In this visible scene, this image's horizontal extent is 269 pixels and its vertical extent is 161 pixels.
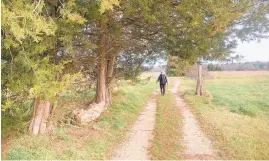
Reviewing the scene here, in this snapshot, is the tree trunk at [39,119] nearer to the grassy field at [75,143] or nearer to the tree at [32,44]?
the grassy field at [75,143]

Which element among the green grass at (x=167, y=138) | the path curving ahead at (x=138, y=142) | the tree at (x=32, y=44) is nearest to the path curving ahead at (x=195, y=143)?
the green grass at (x=167, y=138)

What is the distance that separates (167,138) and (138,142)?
3.04 ft

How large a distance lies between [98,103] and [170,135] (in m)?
5.14

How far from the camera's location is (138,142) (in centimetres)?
890

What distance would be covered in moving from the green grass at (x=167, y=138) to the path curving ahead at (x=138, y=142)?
21 cm

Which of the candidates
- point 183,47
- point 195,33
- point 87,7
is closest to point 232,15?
point 195,33

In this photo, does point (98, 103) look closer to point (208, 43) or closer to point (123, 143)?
point (123, 143)

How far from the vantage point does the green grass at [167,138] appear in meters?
7.57

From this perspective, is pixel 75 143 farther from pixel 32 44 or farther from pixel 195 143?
pixel 195 143

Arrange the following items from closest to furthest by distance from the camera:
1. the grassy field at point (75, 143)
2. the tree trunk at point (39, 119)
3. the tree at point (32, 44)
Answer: the tree at point (32, 44)
the grassy field at point (75, 143)
the tree trunk at point (39, 119)

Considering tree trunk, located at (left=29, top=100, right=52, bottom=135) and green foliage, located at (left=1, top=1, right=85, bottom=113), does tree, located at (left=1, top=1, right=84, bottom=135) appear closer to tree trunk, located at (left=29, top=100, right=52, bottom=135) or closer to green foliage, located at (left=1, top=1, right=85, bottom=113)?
green foliage, located at (left=1, top=1, right=85, bottom=113)

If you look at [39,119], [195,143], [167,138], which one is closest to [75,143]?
[39,119]

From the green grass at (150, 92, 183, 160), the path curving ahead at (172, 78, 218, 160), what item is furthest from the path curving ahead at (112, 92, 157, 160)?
the path curving ahead at (172, 78, 218, 160)

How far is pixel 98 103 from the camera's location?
44.9 feet
